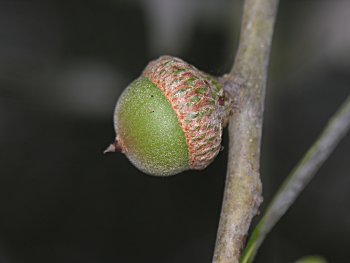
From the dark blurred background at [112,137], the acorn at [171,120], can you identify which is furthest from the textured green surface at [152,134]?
the dark blurred background at [112,137]

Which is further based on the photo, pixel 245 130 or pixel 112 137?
pixel 112 137

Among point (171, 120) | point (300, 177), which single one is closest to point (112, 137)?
point (171, 120)

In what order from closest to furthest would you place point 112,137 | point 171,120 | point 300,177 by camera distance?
1. point 300,177
2. point 171,120
3. point 112,137

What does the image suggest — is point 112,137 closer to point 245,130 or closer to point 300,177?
point 245,130

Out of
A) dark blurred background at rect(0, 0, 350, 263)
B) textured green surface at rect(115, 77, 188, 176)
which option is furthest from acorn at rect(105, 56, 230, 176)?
dark blurred background at rect(0, 0, 350, 263)

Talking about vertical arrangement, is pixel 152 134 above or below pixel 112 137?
above

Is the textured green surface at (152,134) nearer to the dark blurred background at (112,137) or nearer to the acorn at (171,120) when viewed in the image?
the acorn at (171,120)
